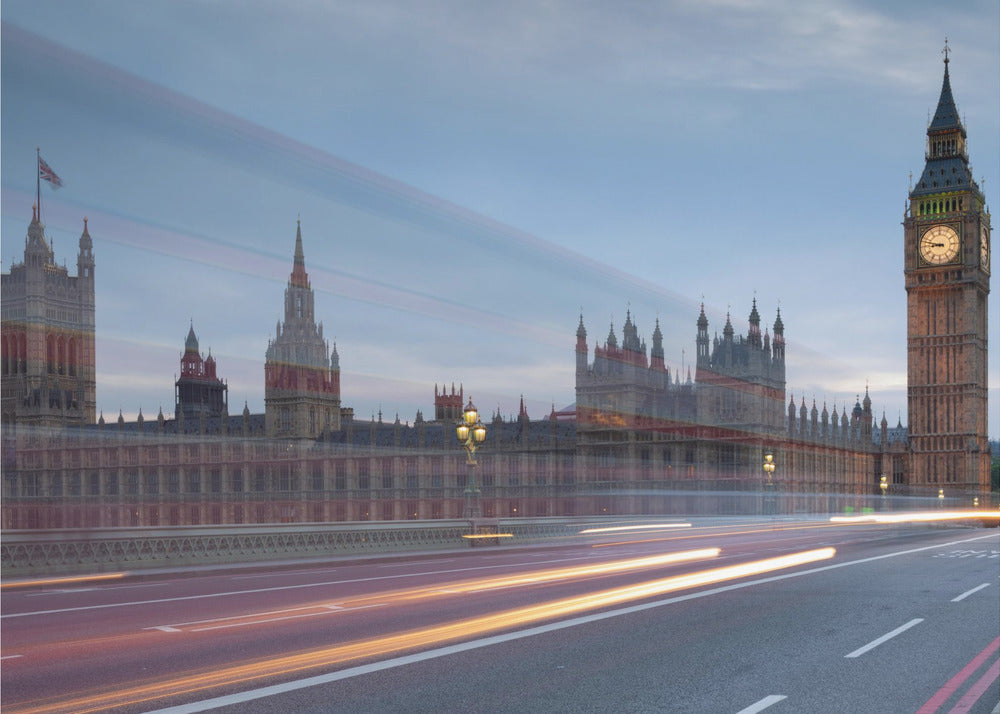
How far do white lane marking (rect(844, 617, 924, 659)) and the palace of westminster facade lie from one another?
61817 mm

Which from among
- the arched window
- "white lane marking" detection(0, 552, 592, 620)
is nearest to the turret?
the arched window

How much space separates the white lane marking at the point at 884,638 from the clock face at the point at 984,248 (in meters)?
109

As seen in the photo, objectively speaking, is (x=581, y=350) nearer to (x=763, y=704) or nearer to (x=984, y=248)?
(x=984, y=248)

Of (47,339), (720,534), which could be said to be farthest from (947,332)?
(47,339)

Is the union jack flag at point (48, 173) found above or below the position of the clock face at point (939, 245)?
below

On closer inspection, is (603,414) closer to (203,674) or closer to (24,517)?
Answer: (24,517)

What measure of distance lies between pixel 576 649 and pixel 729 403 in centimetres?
7992

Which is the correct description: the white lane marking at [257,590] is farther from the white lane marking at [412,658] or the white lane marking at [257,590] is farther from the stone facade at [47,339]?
the stone facade at [47,339]

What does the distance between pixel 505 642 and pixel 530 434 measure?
76.5m

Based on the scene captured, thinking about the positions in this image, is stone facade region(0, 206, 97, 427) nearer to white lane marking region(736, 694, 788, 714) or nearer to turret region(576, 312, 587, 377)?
turret region(576, 312, 587, 377)

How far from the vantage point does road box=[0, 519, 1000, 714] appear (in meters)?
10.5

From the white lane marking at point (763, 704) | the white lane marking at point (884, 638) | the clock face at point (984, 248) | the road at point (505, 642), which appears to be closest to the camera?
the white lane marking at point (763, 704)

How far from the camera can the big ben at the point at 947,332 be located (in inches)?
4395

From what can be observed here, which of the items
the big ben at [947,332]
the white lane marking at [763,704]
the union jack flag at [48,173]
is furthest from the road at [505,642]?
the big ben at [947,332]
